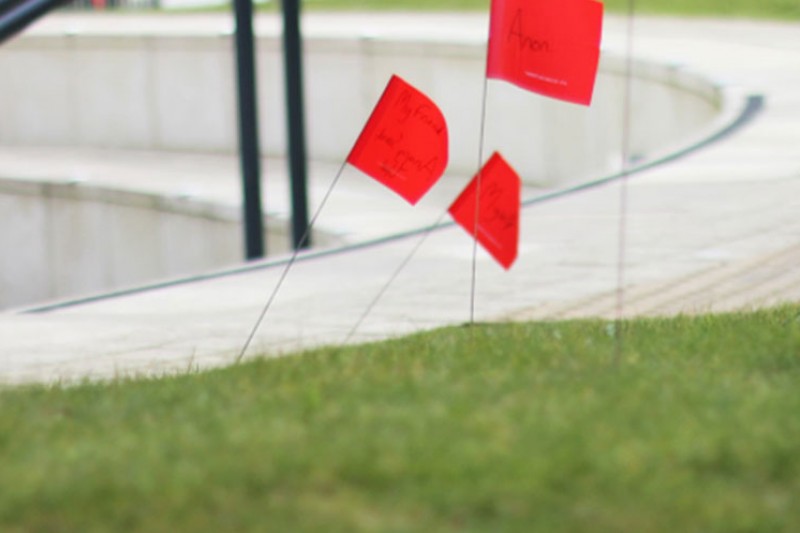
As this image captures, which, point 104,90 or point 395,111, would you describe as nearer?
point 395,111

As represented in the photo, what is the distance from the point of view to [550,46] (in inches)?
307

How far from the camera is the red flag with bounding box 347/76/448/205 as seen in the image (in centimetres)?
803

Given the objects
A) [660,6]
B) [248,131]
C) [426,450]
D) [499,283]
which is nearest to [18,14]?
[499,283]

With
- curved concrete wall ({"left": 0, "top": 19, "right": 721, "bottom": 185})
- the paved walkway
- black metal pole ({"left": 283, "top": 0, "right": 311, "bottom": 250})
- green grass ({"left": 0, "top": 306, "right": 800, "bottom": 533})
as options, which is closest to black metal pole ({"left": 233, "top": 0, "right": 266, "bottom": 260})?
black metal pole ({"left": 283, "top": 0, "right": 311, "bottom": 250})

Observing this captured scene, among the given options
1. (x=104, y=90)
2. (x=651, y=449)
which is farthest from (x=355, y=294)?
(x=104, y=90)

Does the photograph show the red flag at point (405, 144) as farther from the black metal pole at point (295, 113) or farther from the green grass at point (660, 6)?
the green grass at point (660, 6)

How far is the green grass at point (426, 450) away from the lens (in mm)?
4539

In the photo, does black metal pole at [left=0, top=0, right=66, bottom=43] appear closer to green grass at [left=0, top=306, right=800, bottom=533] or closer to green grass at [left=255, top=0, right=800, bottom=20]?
green grass at [left=0, top=306, right=800, bottom=533]

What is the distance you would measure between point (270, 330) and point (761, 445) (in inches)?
210

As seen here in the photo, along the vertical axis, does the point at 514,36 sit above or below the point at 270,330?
above

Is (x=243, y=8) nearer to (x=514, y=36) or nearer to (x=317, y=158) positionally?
(x=514, y=36)

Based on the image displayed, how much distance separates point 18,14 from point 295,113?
5227 mm

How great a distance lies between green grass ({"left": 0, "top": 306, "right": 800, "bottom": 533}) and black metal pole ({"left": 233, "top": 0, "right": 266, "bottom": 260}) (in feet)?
25.9

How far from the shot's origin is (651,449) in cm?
496
